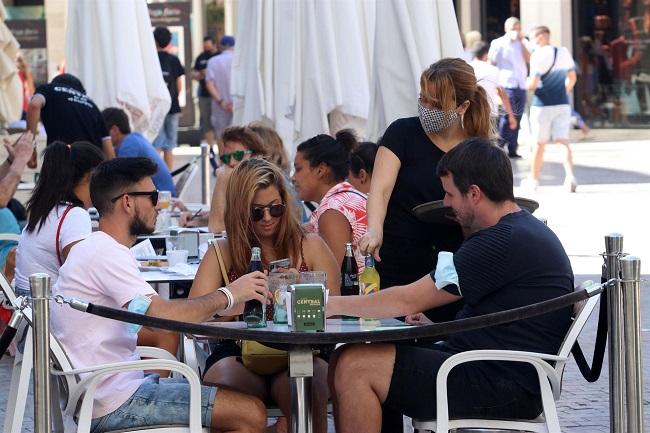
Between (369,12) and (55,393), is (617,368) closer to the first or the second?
(55,393)

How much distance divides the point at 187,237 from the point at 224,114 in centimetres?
1164

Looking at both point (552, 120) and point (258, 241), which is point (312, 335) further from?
point (552, 120)

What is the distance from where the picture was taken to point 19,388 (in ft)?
14.4

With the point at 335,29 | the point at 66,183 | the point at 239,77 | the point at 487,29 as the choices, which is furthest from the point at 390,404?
the point at 487,29

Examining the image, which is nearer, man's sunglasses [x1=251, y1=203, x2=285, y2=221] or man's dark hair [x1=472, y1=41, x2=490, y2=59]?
man's sunglasses [x1=251, y1=203, x2=285, y2=221]

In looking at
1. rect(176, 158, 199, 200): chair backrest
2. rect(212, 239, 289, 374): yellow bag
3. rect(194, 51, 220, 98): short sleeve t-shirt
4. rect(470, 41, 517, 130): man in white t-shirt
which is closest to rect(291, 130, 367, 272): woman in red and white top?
rect(212, 239, 289, 374): yellow bag

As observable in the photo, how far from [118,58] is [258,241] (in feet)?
20.6

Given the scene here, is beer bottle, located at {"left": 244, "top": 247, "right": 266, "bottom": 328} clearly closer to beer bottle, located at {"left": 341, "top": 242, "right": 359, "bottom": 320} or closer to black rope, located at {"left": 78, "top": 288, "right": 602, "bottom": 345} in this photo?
black rope, located at {"left": 78, "top": 288, "right": 602, "bottom": 345}

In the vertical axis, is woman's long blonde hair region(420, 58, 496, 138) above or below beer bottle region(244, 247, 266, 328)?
above

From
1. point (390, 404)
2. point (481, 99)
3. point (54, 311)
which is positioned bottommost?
point (390, 404)

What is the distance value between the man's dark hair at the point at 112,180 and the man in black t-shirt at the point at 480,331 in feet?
3.34

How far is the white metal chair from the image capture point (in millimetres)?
4211

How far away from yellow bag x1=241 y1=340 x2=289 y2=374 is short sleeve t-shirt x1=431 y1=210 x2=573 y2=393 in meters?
0.73

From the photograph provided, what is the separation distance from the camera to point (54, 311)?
4473mm
